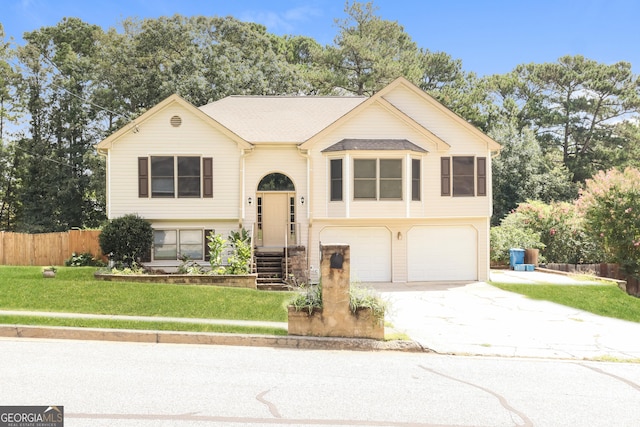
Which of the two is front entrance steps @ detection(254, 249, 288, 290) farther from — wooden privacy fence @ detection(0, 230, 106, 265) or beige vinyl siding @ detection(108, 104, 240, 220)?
wooden privacy fence @ detection(0, 230, 106, 265)

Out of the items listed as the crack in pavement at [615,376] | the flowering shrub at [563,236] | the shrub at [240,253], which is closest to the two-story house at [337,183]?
the shrub at [240,253]

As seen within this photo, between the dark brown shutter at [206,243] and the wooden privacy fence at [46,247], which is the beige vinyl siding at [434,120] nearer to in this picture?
the dark brown shutter at [206,243]

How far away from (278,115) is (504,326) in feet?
46.3

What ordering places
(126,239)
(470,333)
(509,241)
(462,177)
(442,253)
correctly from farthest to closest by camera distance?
1. (509,241)
2. (442,253)
3. (462,177)
4. (126,239)
5. (470,333)

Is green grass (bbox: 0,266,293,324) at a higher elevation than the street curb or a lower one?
higher

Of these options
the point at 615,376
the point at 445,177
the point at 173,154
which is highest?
the point at 173,154

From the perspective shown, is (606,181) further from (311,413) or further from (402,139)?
(311,413)

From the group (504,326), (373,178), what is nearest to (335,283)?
(504,326)

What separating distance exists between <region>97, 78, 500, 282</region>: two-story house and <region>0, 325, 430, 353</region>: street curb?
10.0 metres

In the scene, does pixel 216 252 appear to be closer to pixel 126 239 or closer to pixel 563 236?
pixel 126 239

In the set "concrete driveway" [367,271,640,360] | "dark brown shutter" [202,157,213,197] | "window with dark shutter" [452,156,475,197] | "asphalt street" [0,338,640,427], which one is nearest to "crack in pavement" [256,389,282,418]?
"asphalt street" [0,338,640,427]

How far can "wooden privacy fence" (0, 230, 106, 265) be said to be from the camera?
22062 mm
